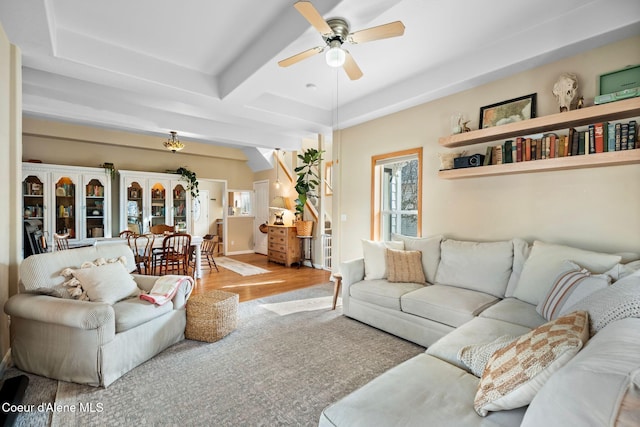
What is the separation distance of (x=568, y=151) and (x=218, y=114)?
428cm

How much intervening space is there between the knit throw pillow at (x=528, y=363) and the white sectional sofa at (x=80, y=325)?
7.67 ft

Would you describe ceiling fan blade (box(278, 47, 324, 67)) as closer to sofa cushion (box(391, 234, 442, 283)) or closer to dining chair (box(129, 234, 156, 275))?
sofa cushion (box(391, 234, 442, 283))

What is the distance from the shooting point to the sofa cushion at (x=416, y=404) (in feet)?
3.66

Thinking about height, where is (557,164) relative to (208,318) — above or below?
above

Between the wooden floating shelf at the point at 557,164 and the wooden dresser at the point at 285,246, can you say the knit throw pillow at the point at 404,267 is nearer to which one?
the wooden floating shelf at the point at 557,164

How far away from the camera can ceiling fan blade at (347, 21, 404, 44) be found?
6.48ft

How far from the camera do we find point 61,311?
202 cm

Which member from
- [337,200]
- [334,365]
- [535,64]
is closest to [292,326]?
[334,365]

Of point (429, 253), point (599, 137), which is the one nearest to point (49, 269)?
point (429, 253)

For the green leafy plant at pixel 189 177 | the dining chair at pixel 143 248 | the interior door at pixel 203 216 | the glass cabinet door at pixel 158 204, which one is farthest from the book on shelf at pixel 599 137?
the interior door at pixel 203 216

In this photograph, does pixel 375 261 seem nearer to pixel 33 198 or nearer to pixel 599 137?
Result: pixel 599 137

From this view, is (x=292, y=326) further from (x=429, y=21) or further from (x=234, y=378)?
(x=429, y=21)

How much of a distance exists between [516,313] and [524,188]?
1400 millimetres

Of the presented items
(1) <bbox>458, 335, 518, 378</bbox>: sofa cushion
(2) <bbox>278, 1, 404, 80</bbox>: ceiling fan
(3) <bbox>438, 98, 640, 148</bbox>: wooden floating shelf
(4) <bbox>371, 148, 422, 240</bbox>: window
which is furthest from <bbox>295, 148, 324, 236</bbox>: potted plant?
(1) <bbox>458, 335, 518, 378</bbox>: sofa cushion
